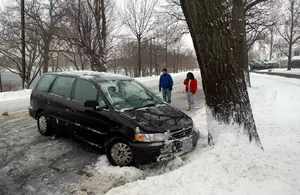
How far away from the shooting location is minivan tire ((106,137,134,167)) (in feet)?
14.1

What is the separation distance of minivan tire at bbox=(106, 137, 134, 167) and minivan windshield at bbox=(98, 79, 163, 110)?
64 cm

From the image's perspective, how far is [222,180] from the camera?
338 cm

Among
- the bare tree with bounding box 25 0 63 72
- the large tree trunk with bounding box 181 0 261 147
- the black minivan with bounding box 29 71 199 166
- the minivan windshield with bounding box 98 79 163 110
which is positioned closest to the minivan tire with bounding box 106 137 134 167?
the black minivan with bounding box 29 71 199 166

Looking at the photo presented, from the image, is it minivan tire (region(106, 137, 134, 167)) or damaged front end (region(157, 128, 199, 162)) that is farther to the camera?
minivan tire (region(106, 137, 134, 167))

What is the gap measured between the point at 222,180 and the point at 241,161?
0.54m

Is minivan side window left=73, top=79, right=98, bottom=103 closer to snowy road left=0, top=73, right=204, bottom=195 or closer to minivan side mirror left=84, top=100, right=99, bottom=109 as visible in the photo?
minivan side mirror left=84, top=100, right=99, bottom=109

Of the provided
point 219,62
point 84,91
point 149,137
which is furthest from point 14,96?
point 219,62

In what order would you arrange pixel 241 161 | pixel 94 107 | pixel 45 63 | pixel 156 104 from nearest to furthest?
pixel 241 161 < pixel 94 107 < pixel 156 104 < pixel 45 63

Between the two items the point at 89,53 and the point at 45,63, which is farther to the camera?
the point at 45,63

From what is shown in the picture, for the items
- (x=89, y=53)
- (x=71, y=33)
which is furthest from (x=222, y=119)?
(x=71, y=33)

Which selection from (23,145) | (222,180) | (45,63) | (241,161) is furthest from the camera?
(45,63)

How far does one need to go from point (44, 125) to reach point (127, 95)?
97.4 inches

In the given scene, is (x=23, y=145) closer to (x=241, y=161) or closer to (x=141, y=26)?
(x=241, y=161)

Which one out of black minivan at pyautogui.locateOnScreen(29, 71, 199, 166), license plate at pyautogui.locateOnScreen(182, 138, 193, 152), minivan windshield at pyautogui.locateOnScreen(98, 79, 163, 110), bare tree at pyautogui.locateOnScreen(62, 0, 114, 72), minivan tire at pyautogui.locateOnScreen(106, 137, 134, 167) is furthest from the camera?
bare tree at pyautogui.locateOnScreen(62, 0, 114, 72)
